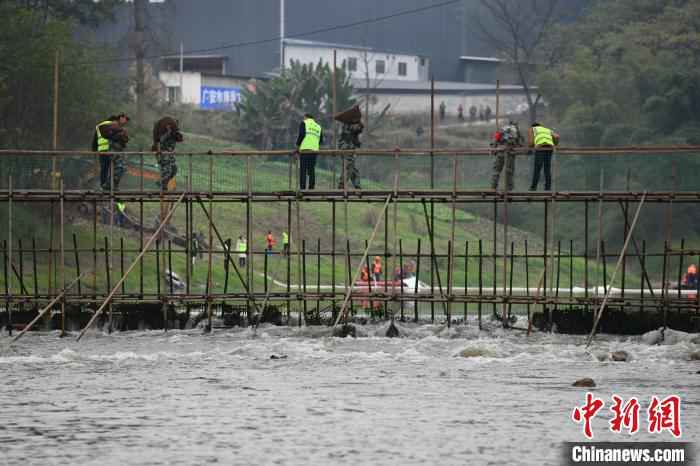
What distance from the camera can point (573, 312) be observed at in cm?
4278

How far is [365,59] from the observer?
96812mm

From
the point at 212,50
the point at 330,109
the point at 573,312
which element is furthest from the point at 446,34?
the point at 573,312

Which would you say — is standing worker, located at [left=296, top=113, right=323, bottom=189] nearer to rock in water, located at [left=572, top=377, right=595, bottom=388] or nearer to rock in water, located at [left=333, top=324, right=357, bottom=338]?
rock in water, located at [left=333, top=324, right=357, bottom=338]

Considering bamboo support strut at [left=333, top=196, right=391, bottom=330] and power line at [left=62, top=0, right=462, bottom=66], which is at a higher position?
power line at [left=62, top=0, right=462, bottom=66]

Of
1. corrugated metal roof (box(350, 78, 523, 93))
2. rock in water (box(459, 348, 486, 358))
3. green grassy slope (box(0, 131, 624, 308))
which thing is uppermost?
corrugated metal roof (box(350, 78, 523, 93))

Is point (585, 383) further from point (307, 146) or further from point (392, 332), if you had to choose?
point (307, 146)

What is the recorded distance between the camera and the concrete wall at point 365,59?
9850 centimetres

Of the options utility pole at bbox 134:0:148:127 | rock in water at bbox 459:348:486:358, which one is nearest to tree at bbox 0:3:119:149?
utility pole at bbox 134:0:148:127

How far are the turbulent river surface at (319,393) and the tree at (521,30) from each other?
60.9 meters

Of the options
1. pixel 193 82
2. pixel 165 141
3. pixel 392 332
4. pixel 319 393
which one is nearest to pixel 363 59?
pixel 193 82

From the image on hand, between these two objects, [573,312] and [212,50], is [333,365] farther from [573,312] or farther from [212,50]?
[212,50]

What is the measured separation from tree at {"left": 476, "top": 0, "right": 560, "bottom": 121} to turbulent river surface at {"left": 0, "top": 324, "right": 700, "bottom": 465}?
60897 millimetres

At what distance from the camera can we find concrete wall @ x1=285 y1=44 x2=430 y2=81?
98500mm

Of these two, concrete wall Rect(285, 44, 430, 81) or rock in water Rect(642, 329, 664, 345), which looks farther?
concrete wall Rect(285, 44, 430, 81)
